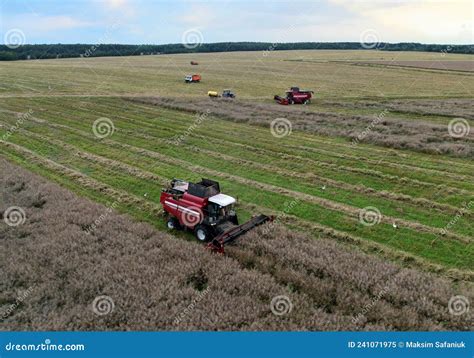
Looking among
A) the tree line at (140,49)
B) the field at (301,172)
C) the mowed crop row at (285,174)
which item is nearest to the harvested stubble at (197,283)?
the field at (301,172)

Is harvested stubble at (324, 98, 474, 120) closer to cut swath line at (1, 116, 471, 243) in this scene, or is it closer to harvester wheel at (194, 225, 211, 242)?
cut swath line at (1, 116, 471, 243)

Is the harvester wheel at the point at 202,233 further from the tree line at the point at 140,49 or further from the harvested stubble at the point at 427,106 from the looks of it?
the tree line at the point at 140,49

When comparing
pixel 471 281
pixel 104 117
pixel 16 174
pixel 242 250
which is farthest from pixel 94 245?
pixel 104 117

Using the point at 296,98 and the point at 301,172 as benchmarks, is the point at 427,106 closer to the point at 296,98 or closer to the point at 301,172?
the point at 296,98

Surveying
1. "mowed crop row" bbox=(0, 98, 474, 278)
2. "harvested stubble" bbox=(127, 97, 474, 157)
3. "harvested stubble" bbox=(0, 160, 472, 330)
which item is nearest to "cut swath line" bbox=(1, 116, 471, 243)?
"mowed crop row" bbox=(0, 98, 474, 278)

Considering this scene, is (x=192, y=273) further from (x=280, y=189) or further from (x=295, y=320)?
(x=280, y=189)
